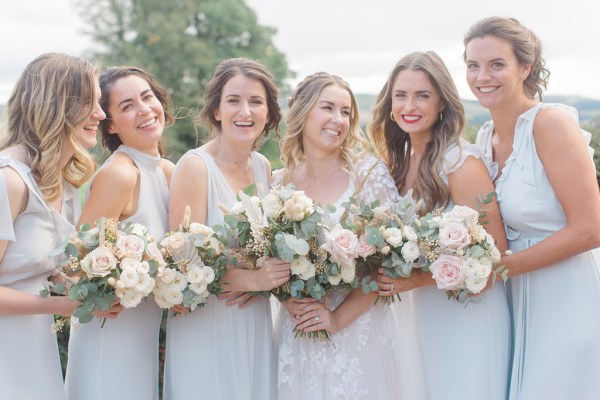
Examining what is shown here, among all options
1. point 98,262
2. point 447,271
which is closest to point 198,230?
point 98,262

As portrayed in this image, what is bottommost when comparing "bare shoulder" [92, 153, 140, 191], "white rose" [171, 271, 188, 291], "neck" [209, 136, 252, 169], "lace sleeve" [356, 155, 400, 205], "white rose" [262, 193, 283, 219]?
"white rose" [171, 271, 188, 291]

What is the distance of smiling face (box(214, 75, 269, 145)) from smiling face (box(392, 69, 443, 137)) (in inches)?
42.9

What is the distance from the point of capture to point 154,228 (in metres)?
4.96

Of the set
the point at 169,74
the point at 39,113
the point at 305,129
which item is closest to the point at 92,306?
the point at 39,113

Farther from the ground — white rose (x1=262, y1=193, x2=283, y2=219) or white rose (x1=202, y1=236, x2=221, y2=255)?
white rose (x1=262, y1=193, x2=283, y2=219)

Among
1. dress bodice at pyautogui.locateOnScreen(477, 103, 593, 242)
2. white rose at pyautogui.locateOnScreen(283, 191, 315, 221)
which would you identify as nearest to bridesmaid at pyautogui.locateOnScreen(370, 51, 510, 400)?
dress bodice at pyautogui.locateOnScreen(477, 103, 593, 242)

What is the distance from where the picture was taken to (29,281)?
4414 millimetres

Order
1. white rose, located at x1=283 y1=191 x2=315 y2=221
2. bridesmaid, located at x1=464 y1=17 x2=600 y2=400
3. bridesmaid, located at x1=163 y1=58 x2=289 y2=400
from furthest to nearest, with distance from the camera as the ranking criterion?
1. bridesmaid, located at x1=163 y1=58 x2=289 y2=400
2. bridesmaid, located at x1=464 y1=17 x2=600 y2=400
3. white rose, located at x1=283 y1=191 x2=315 y2=221

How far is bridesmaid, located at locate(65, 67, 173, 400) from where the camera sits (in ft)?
15.6

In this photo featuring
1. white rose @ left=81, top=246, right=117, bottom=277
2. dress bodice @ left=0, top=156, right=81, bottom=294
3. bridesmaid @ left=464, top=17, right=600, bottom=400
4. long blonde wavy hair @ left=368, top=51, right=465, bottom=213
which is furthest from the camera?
long blonde wavy hair @ left=368, top=51, right=465, bottom=213

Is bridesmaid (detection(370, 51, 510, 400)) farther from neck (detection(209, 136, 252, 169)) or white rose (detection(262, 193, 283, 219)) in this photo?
neck (detection(209, 136, 252, 169))

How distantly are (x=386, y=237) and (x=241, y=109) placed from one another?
5.40 ft

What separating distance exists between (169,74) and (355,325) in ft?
100.0

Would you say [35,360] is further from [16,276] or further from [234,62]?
[234,62]
